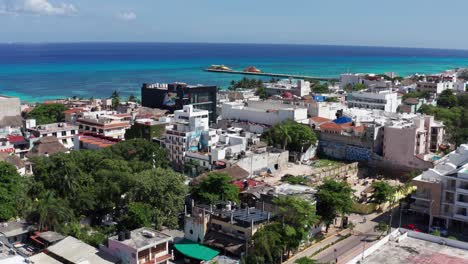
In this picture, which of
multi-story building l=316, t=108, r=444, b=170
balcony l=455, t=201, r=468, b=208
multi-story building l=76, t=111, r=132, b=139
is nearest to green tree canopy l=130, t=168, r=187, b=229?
balcony l=455, t=201, r=468, b=208

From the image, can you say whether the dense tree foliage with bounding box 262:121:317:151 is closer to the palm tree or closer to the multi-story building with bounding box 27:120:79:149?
the multi-story building with bounding box 27:120:79:149

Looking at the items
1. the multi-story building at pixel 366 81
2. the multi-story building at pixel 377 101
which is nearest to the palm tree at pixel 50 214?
the multi-story building at pixel 377 101

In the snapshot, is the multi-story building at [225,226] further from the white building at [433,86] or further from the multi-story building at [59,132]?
the white building at [433,86]

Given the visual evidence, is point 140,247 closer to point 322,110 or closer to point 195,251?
point 195,251

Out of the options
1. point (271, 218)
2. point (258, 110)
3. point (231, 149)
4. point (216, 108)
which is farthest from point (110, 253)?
point (216, 108)

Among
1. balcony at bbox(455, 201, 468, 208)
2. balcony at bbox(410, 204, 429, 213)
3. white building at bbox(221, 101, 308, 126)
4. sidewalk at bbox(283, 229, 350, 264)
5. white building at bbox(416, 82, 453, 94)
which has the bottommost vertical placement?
sidewalk at bbox(283, 229, 350, 264)

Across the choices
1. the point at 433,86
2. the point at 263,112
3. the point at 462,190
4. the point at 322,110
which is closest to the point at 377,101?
the point at 322,110

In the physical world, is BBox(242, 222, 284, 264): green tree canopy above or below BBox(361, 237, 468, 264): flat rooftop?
below
